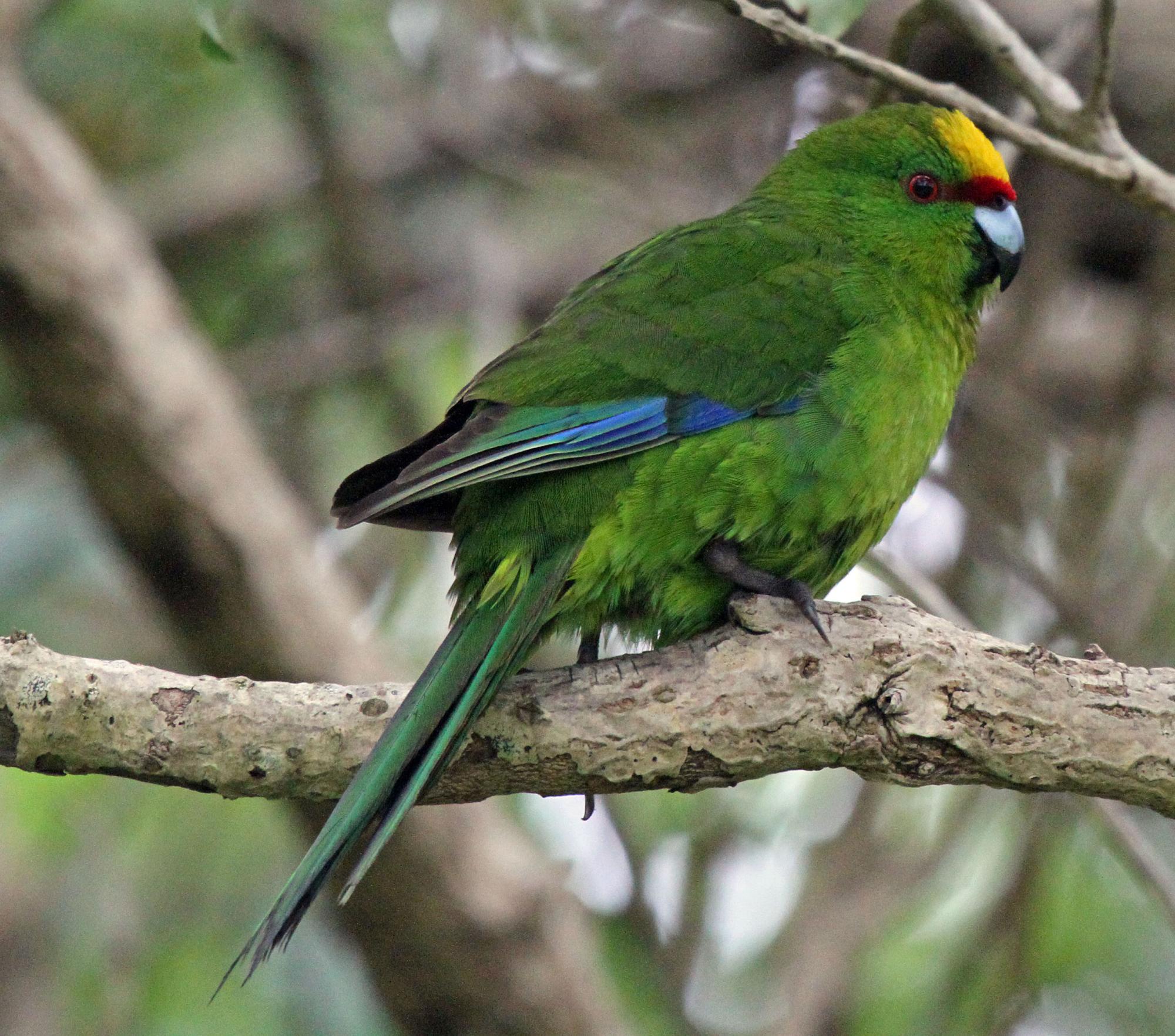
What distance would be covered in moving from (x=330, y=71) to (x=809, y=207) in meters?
2.38

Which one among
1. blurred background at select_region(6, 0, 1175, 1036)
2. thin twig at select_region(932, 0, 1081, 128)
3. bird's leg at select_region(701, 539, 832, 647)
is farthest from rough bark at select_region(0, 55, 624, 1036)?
thin twig at select_region(932, 0, 1081, 128)

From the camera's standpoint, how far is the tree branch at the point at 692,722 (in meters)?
2.55

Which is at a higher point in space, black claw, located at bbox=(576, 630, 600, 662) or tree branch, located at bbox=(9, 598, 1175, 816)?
tree branch, located at bbox=(9, 598, 1175, 816)

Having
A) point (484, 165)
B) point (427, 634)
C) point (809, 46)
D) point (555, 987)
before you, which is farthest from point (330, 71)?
point (555, 987)

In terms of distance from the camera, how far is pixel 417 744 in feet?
8.44

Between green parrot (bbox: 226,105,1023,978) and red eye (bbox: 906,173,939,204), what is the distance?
11cm

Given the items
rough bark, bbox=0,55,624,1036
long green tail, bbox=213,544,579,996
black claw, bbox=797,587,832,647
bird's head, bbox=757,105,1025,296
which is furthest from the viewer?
rough bark, bbox=0,55,624,1036

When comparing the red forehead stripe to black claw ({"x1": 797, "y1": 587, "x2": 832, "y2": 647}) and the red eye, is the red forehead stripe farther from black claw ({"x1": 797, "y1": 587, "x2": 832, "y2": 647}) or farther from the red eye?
black claw ({"x1": 797, "y1": 587, "x2": 832, "y2": 647})

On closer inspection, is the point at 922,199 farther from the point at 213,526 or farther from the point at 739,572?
the point at 213,526

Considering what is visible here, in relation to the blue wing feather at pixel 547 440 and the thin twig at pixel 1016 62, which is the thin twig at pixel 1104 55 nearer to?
the thin twig at pixel 1016 62

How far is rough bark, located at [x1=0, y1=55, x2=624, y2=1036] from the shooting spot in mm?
4172

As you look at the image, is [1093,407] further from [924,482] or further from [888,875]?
[888,875]

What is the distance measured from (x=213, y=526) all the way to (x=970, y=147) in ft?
7.38

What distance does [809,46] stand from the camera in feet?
9.65
